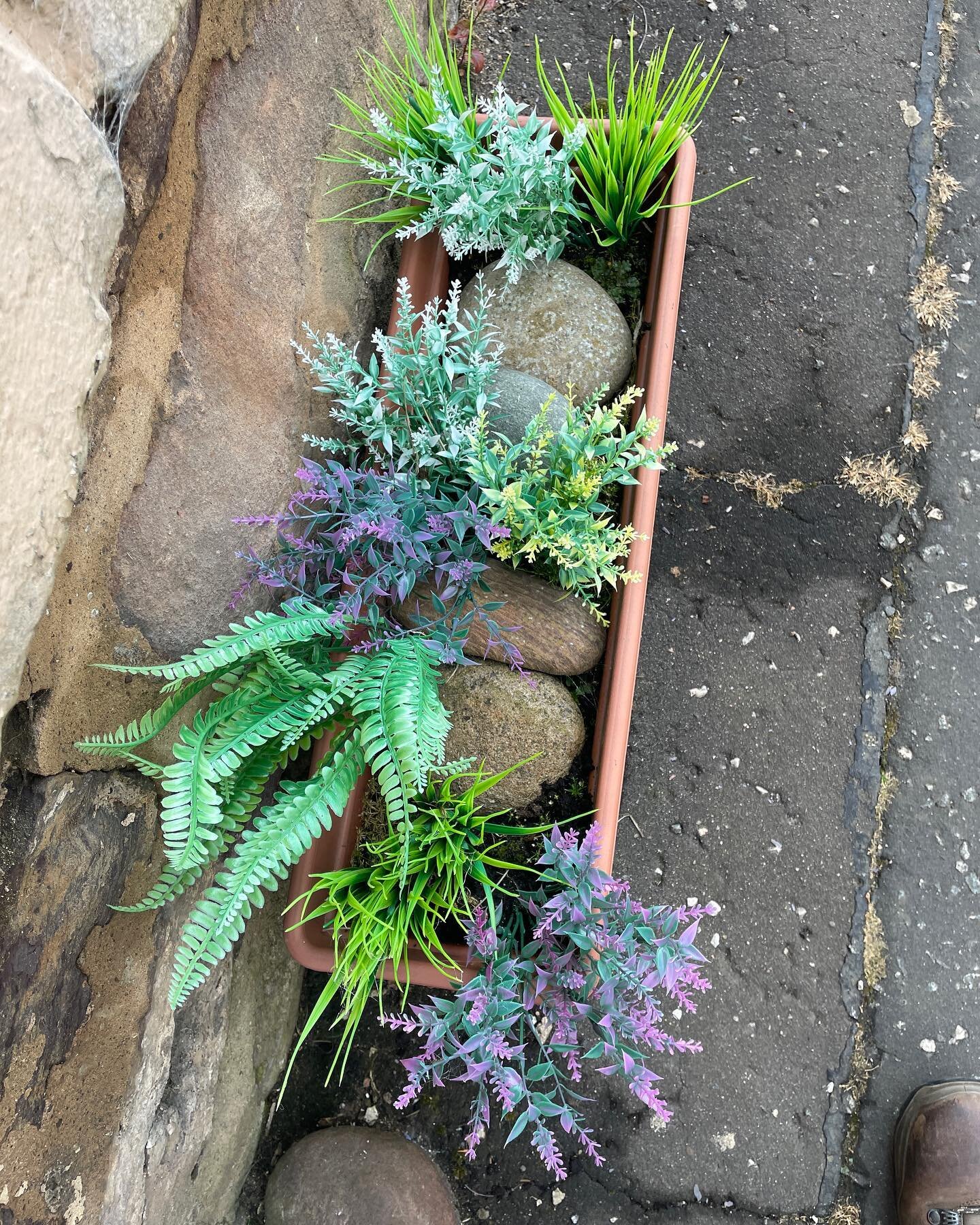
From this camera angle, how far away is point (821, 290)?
2318 mm

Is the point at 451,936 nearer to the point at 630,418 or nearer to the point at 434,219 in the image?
the point at 630,418

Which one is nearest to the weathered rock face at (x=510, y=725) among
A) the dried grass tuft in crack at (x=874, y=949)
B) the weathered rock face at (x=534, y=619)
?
the weathered rock face at (x=534, y=619)

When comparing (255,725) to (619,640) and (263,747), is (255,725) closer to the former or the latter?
(263,747)

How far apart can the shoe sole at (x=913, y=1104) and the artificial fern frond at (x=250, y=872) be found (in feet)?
5.59

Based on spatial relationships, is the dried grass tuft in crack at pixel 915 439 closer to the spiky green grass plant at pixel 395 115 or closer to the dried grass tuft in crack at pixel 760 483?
the dried grass tuft in crack at pixel 760 483

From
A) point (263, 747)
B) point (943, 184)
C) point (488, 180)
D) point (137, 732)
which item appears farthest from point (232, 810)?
point (943, 184)

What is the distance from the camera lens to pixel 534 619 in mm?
1685

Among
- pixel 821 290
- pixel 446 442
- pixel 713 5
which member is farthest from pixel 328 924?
pixel 713 5

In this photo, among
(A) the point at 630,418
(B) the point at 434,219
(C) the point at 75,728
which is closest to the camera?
(C) the point at 75,728

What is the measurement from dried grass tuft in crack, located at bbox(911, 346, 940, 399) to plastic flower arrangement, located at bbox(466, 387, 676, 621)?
1139 millimetres

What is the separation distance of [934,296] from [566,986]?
6.76ft

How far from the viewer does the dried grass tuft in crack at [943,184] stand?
93.0 inches

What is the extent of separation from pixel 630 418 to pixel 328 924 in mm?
1200

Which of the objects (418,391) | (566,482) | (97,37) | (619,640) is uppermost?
(97,37)
